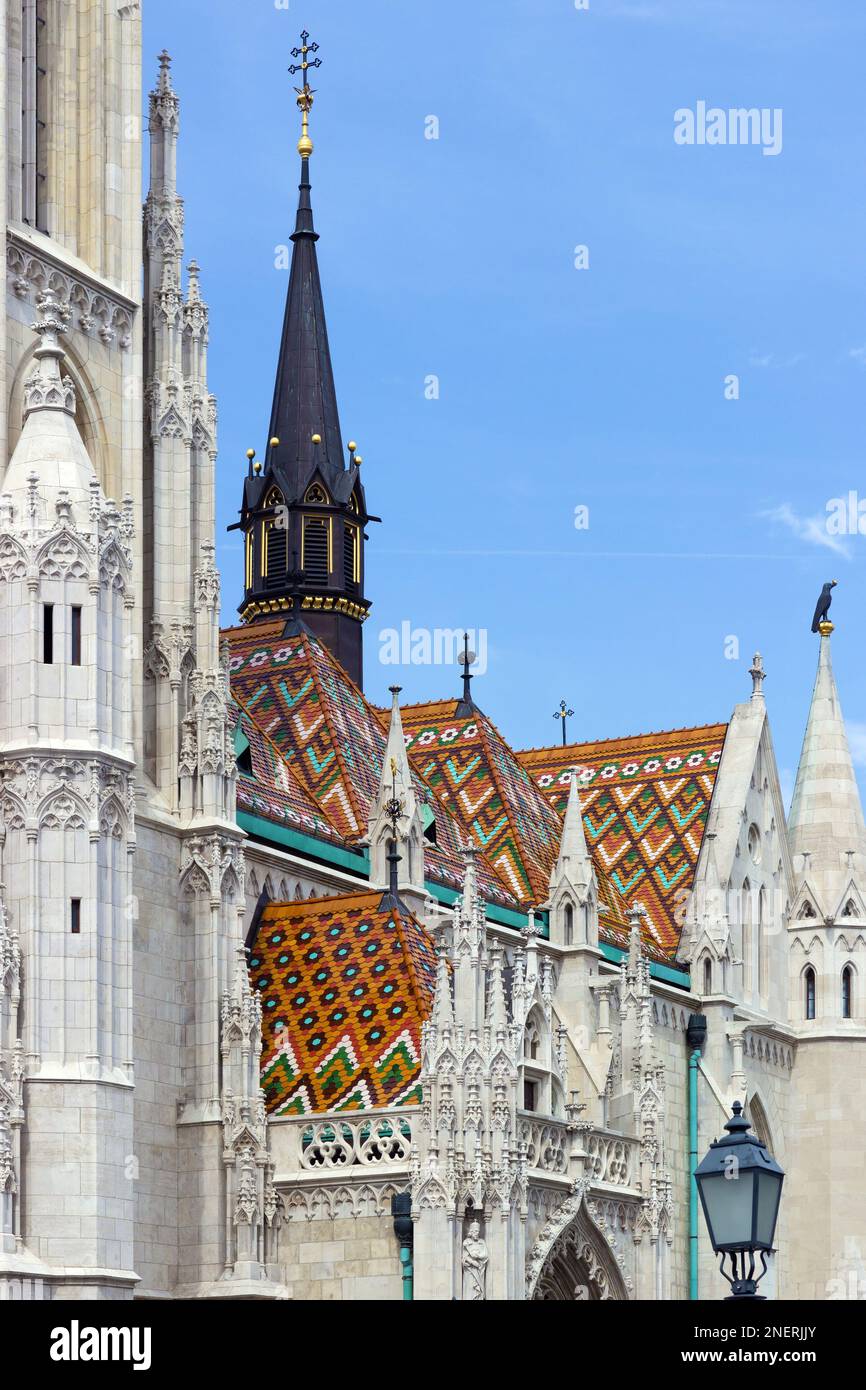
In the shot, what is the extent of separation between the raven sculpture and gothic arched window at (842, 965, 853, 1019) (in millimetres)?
7323

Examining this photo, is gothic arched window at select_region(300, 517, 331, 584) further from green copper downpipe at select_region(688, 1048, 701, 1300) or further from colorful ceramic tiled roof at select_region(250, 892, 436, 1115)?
colorful ceramic tiled roof at select_region(250, 892, 436, 1115)

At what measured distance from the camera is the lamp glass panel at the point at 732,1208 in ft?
59.2

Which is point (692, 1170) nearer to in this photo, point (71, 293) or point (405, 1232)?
point (405, 1232)

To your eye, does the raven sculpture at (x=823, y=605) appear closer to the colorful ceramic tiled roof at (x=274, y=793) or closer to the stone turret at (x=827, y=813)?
the stone turret at (x=827, y=813)

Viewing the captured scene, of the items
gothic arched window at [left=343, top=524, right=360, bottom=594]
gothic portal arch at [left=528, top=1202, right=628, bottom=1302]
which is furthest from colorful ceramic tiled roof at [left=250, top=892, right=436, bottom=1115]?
gothic arched window at [left=343, top=524, right=360, bottom=594]

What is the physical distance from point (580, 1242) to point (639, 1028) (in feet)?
16.0

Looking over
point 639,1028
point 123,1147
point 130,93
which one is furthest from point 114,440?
point 639,1028

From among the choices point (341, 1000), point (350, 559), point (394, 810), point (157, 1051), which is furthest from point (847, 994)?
point (157, 1051)

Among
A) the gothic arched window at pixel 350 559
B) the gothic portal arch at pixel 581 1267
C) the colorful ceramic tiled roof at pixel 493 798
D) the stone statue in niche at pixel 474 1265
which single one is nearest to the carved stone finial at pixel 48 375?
the stone statue in niche at pixel 474 1265

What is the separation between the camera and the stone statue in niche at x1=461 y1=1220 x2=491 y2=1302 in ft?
112

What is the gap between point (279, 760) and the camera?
42688 millimetres

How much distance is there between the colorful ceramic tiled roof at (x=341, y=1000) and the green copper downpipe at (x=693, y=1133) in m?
10.2

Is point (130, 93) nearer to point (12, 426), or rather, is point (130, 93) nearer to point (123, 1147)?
point (12, 426)

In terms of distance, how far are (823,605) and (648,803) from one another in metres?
5.82
